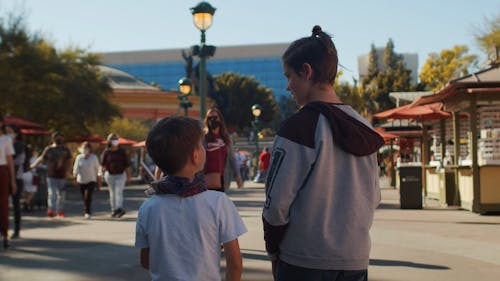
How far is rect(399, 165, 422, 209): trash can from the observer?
1716cm

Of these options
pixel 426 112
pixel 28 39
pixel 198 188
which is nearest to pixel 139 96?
pixel 28 39

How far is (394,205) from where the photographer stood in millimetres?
18766

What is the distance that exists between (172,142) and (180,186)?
0.59ft

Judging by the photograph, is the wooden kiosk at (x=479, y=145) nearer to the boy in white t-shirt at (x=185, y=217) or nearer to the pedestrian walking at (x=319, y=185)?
Result: the pedestrian walking at (x=319, y=185)

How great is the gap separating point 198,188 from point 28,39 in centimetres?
3171

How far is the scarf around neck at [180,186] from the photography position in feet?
9.94

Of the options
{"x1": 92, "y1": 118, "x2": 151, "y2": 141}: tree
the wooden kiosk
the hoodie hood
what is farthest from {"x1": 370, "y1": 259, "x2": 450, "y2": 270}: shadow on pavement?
{"x1": 92, "y1": 118, "x2": 151, "y2": 141}: tree

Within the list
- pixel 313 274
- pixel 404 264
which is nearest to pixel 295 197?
pixel 313 274

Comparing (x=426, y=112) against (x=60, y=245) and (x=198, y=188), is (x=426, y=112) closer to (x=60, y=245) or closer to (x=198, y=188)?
(x=60, y=245)

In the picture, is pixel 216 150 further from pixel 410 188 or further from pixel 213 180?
pixel 410 188

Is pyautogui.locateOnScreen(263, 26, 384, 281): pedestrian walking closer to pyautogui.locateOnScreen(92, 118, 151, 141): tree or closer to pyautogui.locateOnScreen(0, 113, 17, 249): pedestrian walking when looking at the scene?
pyautogui.locateOnScreen(0, 113, 17, 249): pedestrian walking

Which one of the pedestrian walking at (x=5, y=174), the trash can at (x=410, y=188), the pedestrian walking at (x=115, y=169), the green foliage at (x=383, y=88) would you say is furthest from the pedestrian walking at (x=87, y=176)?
the green foliage at (x=383, y=88)

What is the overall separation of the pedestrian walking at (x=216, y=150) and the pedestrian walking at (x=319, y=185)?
216 inches

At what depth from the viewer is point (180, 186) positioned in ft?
9.95
